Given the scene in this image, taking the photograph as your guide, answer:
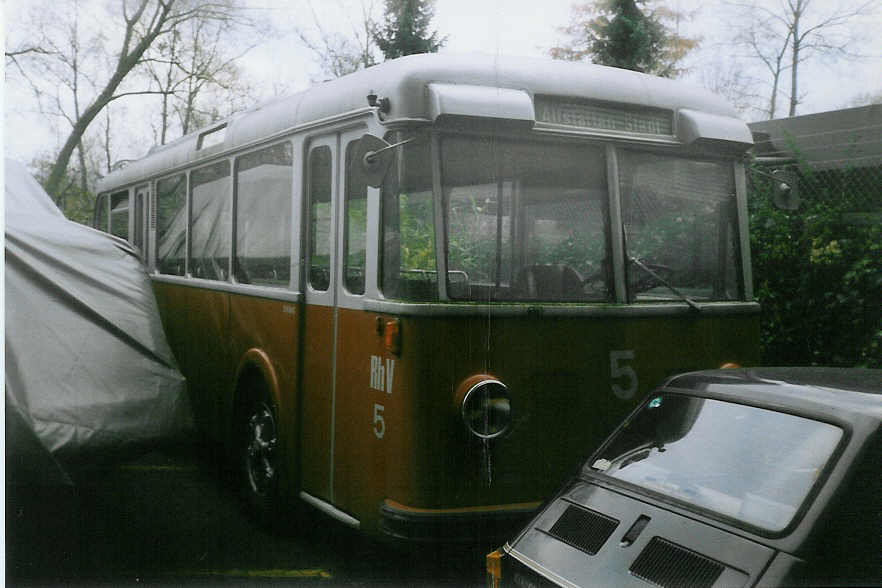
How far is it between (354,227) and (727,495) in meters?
2.36

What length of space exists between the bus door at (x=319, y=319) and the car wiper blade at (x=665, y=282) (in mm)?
1483

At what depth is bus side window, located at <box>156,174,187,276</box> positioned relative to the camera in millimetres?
6824

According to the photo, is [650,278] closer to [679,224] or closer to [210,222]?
[679,224]

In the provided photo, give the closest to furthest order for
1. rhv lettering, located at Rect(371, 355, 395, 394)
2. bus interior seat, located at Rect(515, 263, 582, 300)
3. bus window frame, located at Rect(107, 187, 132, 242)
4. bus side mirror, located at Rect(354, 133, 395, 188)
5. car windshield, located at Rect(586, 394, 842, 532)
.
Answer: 1. car windshield, located at Rect(586, 394, 842, 532)
2. bus side mirror, located at Rect(354, 133, 395, 188)
3. rhv lettering, located at Rect(371, 355, 395, 394)
4. bus interior seat, located at Rect(515, 263, 582, 300)
5. bus window frame, located at Rect(107, 187, 132, 242)

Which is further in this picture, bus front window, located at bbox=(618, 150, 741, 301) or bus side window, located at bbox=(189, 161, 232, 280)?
bus side window, located at bbox=(189, 161, 232, 280)

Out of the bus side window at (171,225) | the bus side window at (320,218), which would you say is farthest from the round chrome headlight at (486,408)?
the bus side window at (171,225)

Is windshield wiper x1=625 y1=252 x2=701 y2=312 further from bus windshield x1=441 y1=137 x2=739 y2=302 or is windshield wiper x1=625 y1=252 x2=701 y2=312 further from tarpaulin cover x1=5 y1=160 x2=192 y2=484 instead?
tarpaulin cover x1=5 y1=160 x2=192 y2=484

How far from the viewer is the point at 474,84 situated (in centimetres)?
396

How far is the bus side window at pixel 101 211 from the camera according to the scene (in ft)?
23.9

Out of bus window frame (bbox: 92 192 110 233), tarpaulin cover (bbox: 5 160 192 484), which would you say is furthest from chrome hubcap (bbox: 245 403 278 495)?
bus window frame (bbox: 92 192 110 233)

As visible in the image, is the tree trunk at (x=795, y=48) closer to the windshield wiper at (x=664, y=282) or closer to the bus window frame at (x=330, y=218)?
the windshield wiper at (x=664, y=282)

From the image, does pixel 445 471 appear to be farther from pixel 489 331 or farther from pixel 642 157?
pixel 642 157

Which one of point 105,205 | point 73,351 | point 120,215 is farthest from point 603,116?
point 105,205

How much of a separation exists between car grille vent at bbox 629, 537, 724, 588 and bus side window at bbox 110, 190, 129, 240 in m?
6.66
